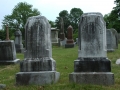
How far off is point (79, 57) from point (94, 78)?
774 millimetres

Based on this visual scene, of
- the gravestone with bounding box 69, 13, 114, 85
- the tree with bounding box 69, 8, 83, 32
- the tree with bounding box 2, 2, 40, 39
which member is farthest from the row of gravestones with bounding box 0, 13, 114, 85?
the tree with bounding box 69, 8, 83, 32

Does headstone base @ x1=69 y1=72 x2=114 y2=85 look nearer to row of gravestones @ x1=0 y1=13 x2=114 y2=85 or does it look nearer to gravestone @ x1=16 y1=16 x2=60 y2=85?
row of gravestones @ x1=0 y1=13 x2=114 y2=85

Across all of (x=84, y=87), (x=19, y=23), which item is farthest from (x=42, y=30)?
(x=19, y=23)

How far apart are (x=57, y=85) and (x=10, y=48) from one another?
6.63m

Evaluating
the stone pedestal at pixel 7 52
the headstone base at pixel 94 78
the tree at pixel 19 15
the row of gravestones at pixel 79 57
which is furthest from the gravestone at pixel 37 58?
the tree at pixel 19 15

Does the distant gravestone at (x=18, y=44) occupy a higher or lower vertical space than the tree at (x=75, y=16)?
lower

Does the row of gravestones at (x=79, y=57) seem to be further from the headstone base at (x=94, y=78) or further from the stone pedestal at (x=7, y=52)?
the stone pedestal at (x=7, y=52)

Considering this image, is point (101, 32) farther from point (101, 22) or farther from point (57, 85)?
point (57, 85)

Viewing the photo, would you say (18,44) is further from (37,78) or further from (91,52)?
(91,52)

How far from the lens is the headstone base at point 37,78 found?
6992mm

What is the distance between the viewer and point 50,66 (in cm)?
712

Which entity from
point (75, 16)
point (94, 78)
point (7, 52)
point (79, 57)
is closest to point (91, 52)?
point (79, 57)

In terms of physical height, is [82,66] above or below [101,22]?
below

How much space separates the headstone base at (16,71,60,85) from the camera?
275 inches
